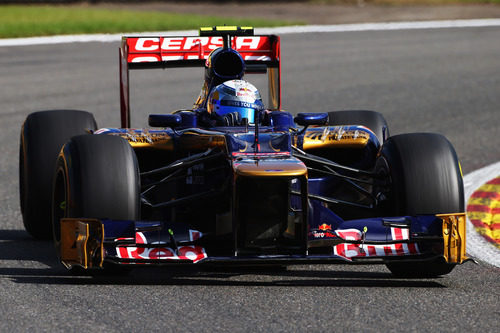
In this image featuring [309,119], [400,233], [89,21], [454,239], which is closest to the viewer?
[454,239]

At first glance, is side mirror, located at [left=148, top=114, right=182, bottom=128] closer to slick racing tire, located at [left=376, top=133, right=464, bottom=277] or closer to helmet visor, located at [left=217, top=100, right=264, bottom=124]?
helmet visor, located at [left=217, top=100, right=264, bottom=124]

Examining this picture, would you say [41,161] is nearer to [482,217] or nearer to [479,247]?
[479,247]

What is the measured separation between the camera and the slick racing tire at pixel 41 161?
307 inches

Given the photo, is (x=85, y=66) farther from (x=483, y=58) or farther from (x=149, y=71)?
(x=483, y=58)

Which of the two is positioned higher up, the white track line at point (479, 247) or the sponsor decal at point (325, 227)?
the sponsor decal at point (325, 227)

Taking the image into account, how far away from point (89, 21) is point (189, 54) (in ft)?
61.2

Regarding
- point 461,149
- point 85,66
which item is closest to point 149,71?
point 85,66

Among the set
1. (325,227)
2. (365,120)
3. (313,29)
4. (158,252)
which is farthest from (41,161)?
(313,29)

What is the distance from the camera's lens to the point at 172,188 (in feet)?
24.3

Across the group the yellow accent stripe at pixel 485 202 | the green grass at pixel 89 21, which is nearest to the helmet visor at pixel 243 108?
the yellow accent stripe at pixel 485 202

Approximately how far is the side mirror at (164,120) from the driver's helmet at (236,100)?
0.57 meters

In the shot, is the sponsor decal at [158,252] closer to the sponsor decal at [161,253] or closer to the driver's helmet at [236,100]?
the sponsor decal at [161,253]

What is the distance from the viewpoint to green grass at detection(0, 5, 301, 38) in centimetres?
2527

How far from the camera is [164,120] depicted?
734 cm
